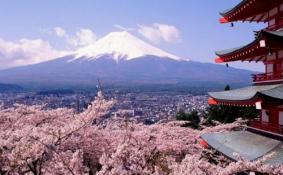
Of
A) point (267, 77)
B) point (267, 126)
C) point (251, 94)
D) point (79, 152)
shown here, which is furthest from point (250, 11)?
point (79, 152)

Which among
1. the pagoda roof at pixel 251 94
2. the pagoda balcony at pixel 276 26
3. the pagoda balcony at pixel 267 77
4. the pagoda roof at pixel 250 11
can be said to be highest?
the pagoda roof at pixel 250 11

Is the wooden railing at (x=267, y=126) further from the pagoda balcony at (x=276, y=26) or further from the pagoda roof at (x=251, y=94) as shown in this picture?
the pagoda balcony at (x=276, y=26)

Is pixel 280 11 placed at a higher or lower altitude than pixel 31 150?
higher

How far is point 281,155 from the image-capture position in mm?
10719

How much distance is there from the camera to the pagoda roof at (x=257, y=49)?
1171 cm

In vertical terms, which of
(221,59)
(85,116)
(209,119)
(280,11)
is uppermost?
(280,11)

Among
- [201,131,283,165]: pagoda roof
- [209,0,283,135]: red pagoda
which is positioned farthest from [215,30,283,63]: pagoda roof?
[201,131,283,165]: pagoda roof

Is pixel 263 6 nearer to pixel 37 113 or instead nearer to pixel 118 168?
pixel 37 113

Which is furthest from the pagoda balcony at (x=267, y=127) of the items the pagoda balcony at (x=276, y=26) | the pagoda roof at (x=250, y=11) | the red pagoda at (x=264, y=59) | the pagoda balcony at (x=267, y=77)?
the pagoda roof at (x=250, y=11)

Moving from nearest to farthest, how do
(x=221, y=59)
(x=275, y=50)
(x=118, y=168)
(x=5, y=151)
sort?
1. (x=118, y=168)
2. (x=5, y=151)
3. (x=275, y=50)
4. (x=221, y=59)

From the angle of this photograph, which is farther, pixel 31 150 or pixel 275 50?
pixel 275 50

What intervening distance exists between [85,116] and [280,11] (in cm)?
704

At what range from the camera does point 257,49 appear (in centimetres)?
1320

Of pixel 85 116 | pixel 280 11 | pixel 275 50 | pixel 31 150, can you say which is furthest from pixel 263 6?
pixel 31 150
